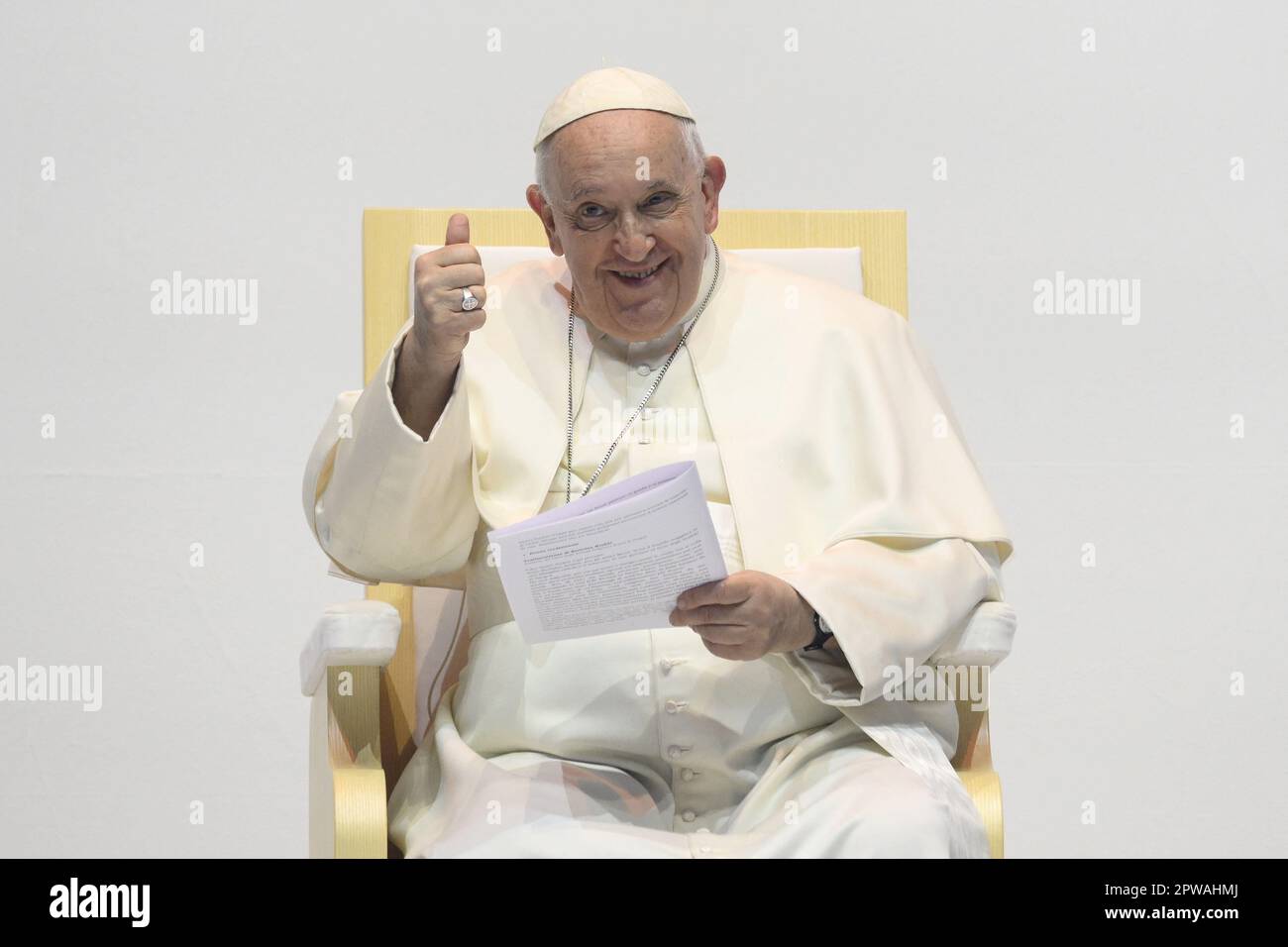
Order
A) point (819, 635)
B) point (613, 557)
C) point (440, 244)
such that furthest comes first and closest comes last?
point (440, 244), point (819, 635), point (613, 557)

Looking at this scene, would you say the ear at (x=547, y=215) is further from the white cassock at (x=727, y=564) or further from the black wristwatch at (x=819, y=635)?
the black wristwatch at (x=819, y=635)

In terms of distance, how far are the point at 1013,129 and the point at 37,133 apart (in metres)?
2.34

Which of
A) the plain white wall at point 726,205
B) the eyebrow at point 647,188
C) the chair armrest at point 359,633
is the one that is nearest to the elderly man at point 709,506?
the eyebrow at point 647,188

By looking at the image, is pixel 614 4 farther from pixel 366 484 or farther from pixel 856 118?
pixel 366 484

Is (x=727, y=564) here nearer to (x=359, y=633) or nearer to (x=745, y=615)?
(x=745, y=615)

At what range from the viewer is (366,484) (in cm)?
318

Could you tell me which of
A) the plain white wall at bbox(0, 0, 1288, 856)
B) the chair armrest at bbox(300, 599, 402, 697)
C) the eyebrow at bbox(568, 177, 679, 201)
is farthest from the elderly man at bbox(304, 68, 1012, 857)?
the plain white wall at bbox(0, 0, 1288, 856)

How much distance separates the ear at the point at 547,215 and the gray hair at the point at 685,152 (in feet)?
0.11

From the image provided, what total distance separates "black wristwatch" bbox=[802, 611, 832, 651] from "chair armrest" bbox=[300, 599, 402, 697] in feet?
2.15

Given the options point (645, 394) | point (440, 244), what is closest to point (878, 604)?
point (645, 394)

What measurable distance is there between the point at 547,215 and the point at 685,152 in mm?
284

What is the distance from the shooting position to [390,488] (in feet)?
10.4

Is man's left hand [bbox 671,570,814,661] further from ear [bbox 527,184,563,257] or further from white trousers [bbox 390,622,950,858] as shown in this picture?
ear [bbox 527,184,563,257]
